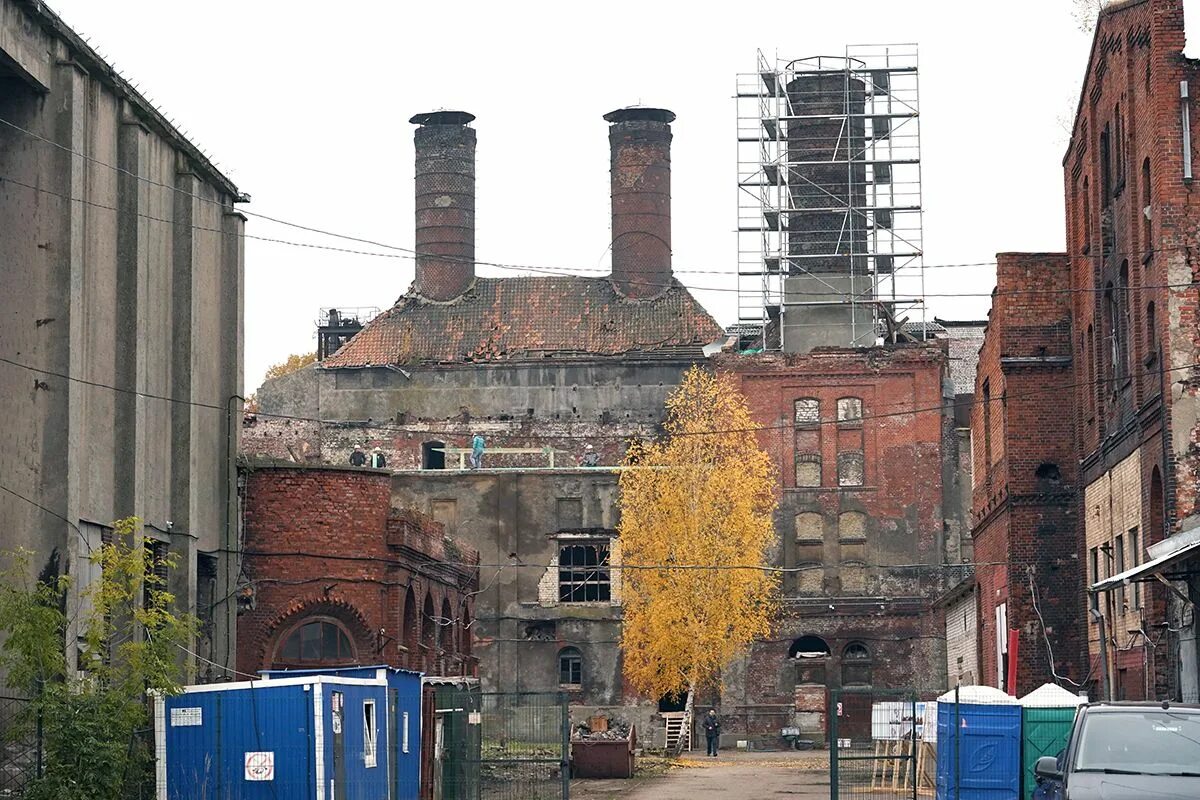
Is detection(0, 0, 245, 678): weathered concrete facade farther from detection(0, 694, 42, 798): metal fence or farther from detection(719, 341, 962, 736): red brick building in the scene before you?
detection(719, 341, 962, 736): red brick building

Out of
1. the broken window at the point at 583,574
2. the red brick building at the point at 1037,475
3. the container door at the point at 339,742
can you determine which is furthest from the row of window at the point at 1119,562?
the broken window at the point at 583,574

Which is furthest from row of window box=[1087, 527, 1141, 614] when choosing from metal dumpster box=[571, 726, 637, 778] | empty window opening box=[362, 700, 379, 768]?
empty window opening box=[362, 700, 379, 768]

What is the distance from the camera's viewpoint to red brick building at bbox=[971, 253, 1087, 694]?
35.3 m

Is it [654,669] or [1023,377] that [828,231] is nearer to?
[654,669]

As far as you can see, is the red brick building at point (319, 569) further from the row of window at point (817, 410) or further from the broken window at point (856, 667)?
the row of window at point (817, 410)

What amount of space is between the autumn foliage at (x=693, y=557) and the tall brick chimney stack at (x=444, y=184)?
13.5m

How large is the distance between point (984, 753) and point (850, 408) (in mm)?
39781

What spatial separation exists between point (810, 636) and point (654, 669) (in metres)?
6.59

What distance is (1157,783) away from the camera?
50.8ft

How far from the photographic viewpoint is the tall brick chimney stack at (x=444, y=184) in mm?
71500

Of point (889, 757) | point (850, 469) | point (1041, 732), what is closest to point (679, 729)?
point (850, 469)

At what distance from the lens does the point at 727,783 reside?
125 feet

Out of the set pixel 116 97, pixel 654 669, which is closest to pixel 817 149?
pixel 654 669

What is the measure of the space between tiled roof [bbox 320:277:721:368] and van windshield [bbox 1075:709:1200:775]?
176 ft
